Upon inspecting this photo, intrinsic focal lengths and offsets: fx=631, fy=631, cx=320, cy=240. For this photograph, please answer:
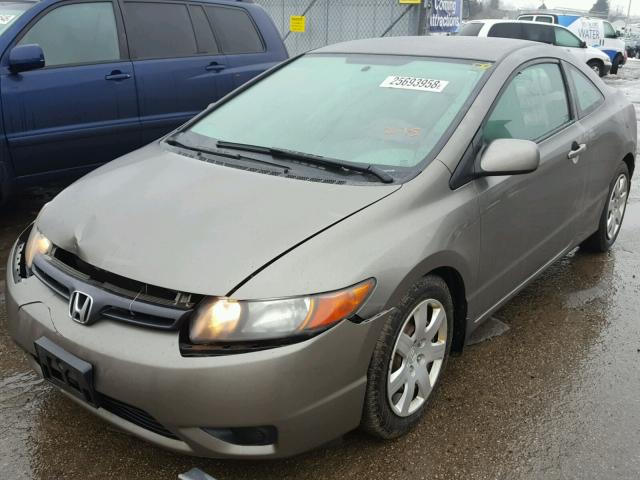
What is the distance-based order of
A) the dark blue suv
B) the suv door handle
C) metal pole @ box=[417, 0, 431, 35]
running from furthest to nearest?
1. metal pole @ box=[417, 0, 431, 35]
2. the suv door handle
3. the dark blue suv

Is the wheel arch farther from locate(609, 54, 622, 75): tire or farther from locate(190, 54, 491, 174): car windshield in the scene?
locate(609, 54, 622, 75): tire

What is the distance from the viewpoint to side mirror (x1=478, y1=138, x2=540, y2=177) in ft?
8.63

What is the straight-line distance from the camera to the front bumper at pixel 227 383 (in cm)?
192

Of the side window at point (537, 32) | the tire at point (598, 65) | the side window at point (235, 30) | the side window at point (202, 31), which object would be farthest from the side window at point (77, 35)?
the tire at point (598, 65)

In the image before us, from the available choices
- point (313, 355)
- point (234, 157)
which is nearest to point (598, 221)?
point (234, 157)

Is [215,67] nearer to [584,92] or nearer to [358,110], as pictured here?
[358,110]

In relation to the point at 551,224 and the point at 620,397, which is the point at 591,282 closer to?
the point at 551,224

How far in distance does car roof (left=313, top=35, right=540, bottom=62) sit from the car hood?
3.63 ft

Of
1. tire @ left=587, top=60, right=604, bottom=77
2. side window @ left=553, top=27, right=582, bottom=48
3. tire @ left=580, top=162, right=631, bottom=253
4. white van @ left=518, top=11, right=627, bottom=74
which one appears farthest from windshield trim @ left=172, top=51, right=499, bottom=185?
white van @ left=518, top=11, right=627, bottom=74

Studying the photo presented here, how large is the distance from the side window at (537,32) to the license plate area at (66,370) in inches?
638

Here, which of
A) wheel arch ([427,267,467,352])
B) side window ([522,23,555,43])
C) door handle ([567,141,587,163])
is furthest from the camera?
side window ([522,23,555,43])

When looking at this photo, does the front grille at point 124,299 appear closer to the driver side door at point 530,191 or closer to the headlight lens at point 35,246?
the headlight lens at point 35,246

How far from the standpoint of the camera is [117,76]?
4.80m

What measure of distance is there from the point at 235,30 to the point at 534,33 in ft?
41.7
